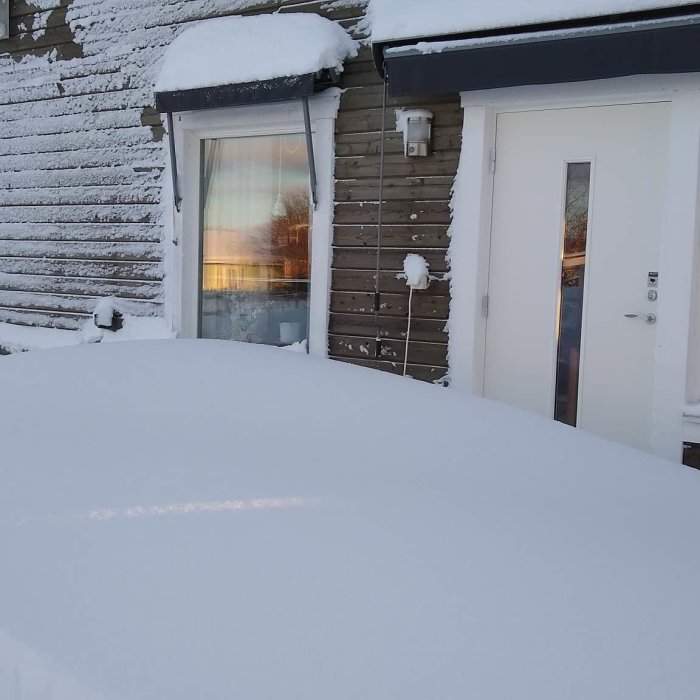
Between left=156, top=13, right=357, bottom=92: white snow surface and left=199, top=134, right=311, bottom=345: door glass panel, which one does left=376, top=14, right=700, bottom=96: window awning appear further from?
left=199, top=134, right=311, bottom=345: door glass panel

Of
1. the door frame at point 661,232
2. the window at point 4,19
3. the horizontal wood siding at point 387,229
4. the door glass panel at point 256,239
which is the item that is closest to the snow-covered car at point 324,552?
the door frame at point 661,232

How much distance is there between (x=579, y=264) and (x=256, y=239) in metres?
2.31

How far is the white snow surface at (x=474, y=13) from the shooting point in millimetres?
3844

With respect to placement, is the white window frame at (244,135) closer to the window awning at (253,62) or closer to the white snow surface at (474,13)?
the window awning at (253,62)

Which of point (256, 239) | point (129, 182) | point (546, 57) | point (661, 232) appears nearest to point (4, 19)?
point (129, 182)

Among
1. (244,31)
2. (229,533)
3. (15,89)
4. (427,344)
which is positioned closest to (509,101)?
(427,344)

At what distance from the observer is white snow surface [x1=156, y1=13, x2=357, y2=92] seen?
4848 mm

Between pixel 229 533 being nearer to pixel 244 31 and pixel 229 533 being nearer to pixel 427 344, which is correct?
pixel 427 344

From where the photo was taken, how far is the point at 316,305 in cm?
517

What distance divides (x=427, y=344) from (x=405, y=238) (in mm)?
658

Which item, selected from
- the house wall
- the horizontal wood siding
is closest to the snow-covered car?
the horizontal wood siding

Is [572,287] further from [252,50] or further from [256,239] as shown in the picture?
[252,50]

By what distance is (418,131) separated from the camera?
4648 millimetres

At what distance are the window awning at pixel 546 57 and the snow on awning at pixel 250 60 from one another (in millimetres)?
560
